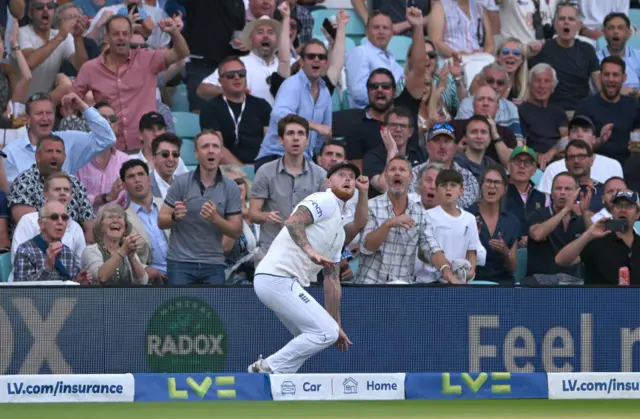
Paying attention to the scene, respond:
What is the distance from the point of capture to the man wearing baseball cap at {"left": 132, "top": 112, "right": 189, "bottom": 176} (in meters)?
13.0

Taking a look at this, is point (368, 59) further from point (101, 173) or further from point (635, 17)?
point (635, 17)

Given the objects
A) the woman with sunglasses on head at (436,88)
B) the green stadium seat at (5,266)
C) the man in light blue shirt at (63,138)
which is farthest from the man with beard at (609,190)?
the green stadium seat at (5,266)

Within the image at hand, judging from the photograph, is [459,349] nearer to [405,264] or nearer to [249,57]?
[405,264]

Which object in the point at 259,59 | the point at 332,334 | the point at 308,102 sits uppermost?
the point at 259,59

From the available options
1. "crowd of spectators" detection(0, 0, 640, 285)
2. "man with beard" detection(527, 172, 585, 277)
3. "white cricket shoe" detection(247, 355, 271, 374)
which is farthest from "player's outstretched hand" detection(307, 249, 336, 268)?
"man with beard" detection(527, 172, 585, 277)

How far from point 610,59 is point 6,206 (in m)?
7.03

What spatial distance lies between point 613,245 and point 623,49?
4733mm

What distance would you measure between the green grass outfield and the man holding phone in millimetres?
1815

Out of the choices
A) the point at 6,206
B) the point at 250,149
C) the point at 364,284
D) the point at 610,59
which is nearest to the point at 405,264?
the point at 364,284

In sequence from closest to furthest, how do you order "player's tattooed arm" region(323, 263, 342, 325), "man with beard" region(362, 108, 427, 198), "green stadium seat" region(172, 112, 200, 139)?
1. "player's tattooed arm" region(323, 263, 342, 325)
2. "man with beard" region(362, 108, 427, 198)
3. "green stadium seat" region(172, 112, 200, 139)

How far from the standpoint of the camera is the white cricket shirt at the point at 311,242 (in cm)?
1018

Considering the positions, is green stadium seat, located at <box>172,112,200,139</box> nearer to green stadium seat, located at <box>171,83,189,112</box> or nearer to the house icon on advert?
green stadium seat, located at <box>171,83,189,112</box>

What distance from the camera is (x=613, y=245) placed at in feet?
39.2

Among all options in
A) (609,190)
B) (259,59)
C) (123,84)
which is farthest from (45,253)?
(609,190)
